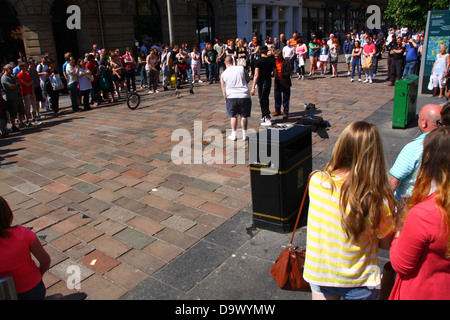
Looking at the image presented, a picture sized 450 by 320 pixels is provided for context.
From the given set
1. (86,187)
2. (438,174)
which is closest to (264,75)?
(86,187)

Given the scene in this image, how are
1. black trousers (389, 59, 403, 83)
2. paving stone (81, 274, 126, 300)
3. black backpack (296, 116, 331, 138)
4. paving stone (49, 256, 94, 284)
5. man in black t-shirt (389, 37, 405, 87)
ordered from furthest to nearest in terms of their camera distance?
1. black trousers (389, 59, 403, 83)
2. man in black t-shirt (389, 37, 405, 87)
3. black backpack (296, 116, 331, 138)
4. paving stone (49, 256, 94, 284)
5. paving stone (81, 274, 126, 300)

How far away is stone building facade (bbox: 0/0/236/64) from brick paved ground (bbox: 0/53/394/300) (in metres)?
8.88

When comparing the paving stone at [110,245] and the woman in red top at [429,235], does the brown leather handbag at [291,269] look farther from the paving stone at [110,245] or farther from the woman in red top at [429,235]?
the paving stone at [110,245]

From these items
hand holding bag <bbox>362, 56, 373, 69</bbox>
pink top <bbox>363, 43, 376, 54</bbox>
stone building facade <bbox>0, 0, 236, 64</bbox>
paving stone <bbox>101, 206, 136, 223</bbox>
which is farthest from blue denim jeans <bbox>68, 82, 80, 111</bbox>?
pink top <bbox>363, 43, 376, 54</bbox>

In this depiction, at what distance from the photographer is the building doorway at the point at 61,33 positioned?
63.0ft

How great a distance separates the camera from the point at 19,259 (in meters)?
2.63

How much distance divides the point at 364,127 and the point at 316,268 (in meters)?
0.89

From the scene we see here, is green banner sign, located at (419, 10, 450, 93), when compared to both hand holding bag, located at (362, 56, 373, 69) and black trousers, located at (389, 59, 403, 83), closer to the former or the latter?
black trousers, located at (389, 59, 403, 83)

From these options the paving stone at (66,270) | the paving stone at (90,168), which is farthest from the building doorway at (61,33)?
the paving stone at (66,270)

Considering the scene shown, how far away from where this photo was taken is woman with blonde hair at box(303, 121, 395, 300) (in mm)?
2164

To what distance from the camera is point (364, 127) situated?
7.22 feet

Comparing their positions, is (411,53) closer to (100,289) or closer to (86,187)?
(86,187)

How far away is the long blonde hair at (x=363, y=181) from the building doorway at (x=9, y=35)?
19575mm

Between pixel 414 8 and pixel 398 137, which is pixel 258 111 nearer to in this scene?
pixel 398 137
